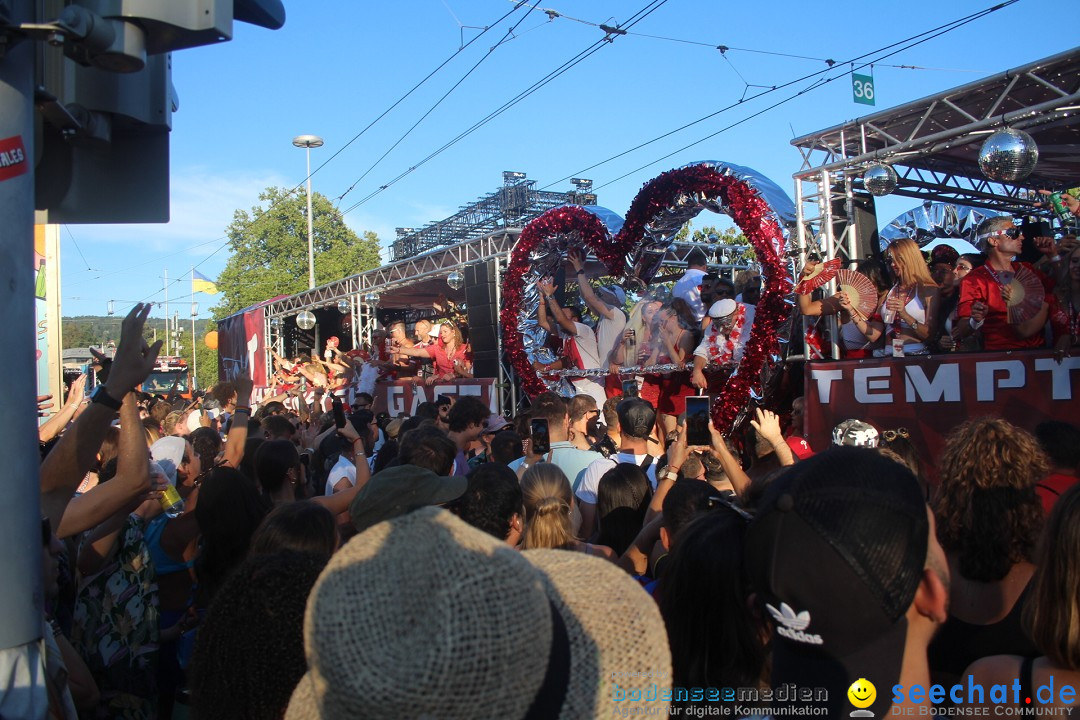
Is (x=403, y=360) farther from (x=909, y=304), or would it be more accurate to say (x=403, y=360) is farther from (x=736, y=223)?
(x=909, y=304)

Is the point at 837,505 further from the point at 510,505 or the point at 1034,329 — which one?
the point at 1034,329

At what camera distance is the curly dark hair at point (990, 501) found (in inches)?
106

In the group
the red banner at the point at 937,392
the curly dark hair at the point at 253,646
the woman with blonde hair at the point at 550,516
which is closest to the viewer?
the curly dark hair at the point at 253,646

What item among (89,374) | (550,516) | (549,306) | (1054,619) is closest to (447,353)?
(549,306)

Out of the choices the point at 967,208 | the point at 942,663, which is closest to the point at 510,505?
the point at 942,663

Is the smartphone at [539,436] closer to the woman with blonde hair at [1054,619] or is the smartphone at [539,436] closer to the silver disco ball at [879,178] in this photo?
the woman with blonde hair at [1054,619]

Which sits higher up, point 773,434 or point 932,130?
point 932,130

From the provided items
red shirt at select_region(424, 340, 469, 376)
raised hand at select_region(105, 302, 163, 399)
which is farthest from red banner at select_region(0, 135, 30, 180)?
red shirt at select_region(424, 340, 469, 376)

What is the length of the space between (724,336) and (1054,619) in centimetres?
629

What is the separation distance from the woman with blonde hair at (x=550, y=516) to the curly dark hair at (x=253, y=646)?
154cm

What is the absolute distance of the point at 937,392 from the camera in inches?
251

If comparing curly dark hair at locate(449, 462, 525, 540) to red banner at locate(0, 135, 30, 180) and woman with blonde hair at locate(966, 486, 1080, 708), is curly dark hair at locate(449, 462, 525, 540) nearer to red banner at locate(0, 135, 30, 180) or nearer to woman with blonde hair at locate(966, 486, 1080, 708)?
woman with blonde hair at locate(966, 486, 1080, 708)

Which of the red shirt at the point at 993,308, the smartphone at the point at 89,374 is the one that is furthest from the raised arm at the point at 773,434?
the smartphone at the point at 89,374

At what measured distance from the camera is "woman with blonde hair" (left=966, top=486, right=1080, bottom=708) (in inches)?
69.4
